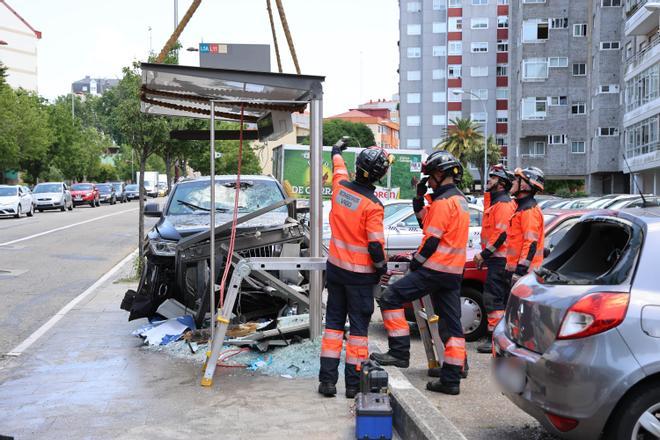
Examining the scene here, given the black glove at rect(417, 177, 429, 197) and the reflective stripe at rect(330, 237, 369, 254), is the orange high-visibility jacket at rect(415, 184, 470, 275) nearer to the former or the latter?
the reflective stripe at rect(330, 237, 369, 254)

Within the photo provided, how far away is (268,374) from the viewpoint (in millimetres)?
6645

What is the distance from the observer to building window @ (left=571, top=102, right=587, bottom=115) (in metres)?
59.7

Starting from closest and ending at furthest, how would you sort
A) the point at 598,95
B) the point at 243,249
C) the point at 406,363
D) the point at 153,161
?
the point at 406,363 → the point at 243,249 → the point at 598,95 → the point at 153,161

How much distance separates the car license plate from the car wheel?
3718 millimetres

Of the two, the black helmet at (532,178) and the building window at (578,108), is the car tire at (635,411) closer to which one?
the black helmet at (532,178)

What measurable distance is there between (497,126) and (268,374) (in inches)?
3229

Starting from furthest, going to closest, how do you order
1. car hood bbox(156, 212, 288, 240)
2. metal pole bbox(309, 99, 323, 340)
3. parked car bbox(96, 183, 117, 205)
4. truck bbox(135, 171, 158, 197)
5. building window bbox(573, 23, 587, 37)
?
truck bbox(135, 171, 158, 197) → building window bbox(573, 23, 587, 37) → parked car bbox(96, 183, 117, 205) → car hood bbox(156, 212, 288, 240) → metal pole bbox(309, 99, 323, 340)

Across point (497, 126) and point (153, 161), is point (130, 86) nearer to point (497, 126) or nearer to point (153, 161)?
point (497, 126)

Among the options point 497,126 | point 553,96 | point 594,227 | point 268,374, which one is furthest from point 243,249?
point 497,126

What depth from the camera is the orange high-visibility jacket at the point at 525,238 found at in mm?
7996

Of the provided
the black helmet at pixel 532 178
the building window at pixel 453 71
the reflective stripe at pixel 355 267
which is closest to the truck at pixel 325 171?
the black helmet at pixel 532 178

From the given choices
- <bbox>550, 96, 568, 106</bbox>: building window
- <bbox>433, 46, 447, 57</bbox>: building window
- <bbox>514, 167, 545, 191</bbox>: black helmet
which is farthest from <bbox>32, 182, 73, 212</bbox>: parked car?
<bbox>433, 46, 447, 57</bbox>: building window

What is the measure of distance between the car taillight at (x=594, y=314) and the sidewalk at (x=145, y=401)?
1.60 m

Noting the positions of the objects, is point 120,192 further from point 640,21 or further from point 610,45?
point 640,21
